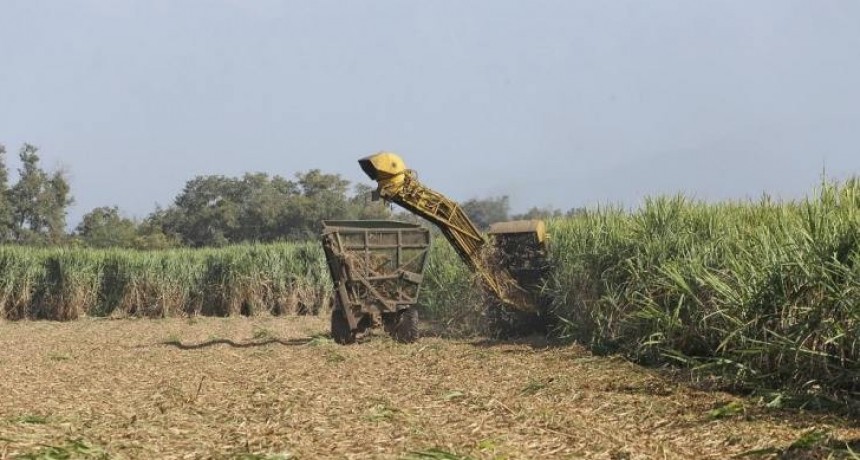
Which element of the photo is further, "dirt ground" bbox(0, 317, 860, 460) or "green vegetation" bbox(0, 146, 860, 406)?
"green vegetation" bbox(0, 146, 860, 406)

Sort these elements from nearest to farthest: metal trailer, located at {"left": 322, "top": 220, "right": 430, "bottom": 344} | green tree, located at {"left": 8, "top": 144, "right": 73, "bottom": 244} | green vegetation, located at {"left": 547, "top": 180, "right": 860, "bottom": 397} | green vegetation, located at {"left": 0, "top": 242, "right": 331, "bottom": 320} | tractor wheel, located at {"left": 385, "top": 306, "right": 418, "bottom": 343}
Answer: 1. green vegetation, located at {"left": 547, "top": 180, "right": 860, "bottom": 397}
2. metal trailer, located at {"left": 322, "top": 220, "right": 430, "bottom": 344}
3. tractor wheel, located at {"left": 385, "top": 306, "right": 418, "bottom": 343}
4. green vegetation, located at {"left": 0, "top": 242, "right": 331, "bottom": 320}
5. green tree, located at {"left": 8, "top": 144, "right": 73, "bottom": 244}

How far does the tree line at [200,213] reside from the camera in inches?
1715

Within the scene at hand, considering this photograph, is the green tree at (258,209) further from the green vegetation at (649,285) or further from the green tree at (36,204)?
the green vegetation at (649,285)

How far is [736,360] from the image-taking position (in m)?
7.59

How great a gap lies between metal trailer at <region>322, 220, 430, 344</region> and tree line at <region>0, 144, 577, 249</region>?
27.2 meters

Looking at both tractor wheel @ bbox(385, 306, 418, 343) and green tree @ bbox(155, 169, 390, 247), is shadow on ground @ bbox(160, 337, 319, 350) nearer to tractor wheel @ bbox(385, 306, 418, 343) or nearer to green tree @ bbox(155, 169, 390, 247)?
tractor wheel @ bbox(385, 306, 418, 343)

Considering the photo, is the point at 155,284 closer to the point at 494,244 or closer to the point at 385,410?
the point at 494,244

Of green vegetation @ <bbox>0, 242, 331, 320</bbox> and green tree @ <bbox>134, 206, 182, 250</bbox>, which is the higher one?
green tree @ <bbox>134, 206, 182, 250</bbox>

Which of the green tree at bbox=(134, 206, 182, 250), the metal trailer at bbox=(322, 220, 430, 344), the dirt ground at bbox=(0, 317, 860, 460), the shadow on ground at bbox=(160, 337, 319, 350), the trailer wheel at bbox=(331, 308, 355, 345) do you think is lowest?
the dirt ground at bbox=(0, 317, 860, 460)

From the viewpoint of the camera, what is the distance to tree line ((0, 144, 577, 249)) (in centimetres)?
4356

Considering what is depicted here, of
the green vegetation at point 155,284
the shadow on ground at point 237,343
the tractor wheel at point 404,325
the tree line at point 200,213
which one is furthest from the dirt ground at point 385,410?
the tree line at point 200,213

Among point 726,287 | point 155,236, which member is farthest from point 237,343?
point 155,236

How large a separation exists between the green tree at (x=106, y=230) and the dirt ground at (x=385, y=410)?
3588cm

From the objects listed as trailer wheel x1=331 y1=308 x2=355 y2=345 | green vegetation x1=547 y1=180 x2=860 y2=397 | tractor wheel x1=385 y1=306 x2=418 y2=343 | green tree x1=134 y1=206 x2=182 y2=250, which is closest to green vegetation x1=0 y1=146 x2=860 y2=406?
Result: green vegetation x1=547 y1=180 x2=860 y2=397
